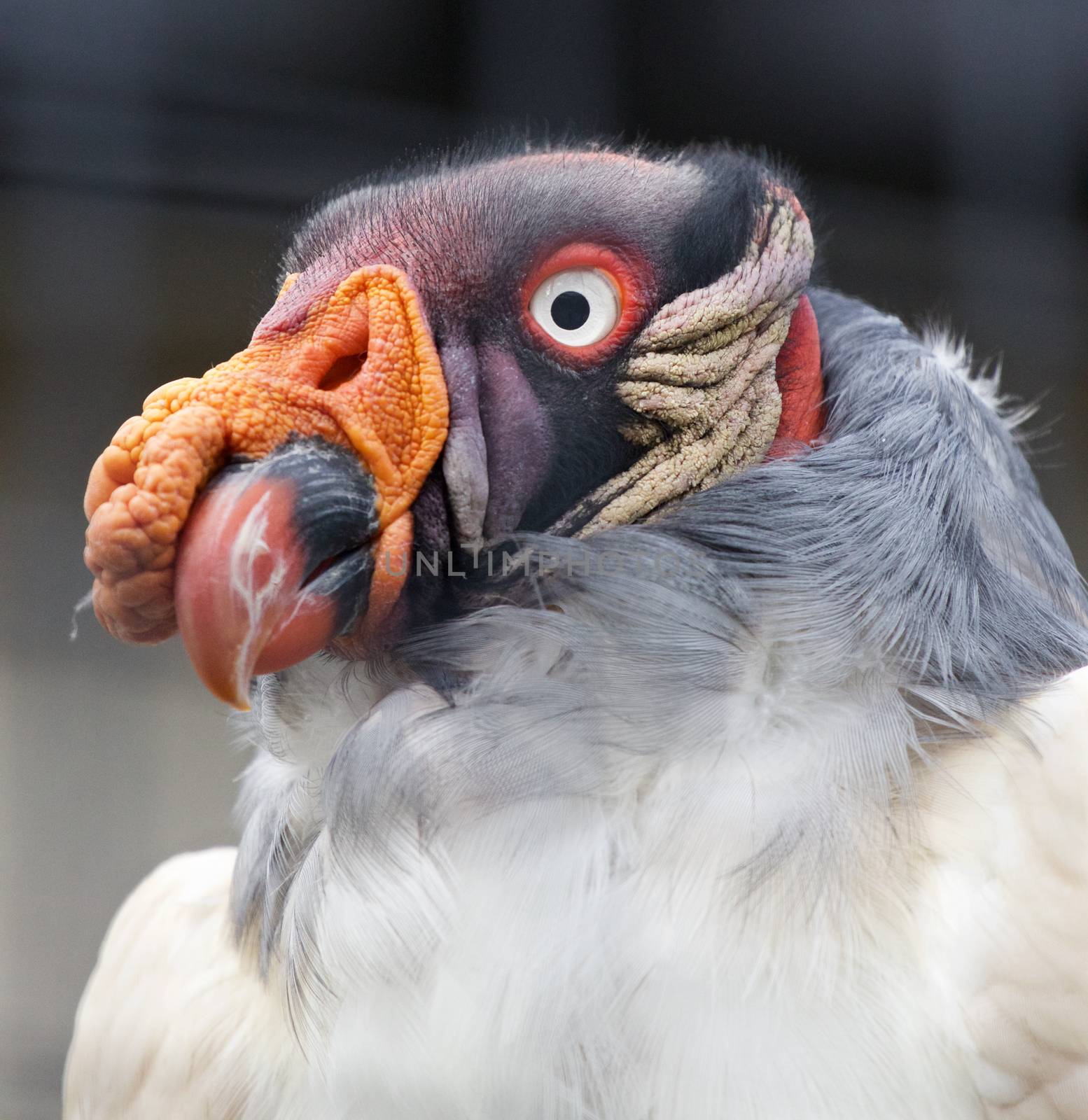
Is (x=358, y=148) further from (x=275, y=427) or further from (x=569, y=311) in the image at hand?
(x=275, y=427)

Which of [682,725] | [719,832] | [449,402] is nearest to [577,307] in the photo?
[449,402]

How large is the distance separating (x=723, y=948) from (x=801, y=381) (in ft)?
2.32

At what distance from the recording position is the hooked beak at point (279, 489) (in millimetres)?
1163

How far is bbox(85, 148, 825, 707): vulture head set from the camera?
1180 millimetres

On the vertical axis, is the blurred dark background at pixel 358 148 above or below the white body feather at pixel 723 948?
above

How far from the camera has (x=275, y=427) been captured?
1229mm

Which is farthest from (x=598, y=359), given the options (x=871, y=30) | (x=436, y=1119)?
(x=871, y=30)

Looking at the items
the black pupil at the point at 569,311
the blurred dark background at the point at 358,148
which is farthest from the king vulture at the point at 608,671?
the blurred dark background at the point at 358,148

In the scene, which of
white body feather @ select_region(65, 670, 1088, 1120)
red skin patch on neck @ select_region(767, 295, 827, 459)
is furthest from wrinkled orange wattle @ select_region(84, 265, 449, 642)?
red skin patch on neck @ select_region(767, 295, 827, 459)

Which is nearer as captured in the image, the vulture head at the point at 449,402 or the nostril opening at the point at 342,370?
the vulture head at the point at 449,402

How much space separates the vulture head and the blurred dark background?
0.67 ft

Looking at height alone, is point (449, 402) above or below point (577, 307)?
below

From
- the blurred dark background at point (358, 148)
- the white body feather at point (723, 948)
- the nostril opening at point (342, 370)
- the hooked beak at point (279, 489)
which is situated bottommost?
the white body feather at point (723, 948)

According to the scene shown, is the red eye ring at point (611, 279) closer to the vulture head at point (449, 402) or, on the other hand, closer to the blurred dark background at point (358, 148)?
the vulture head at point (449, 402)
